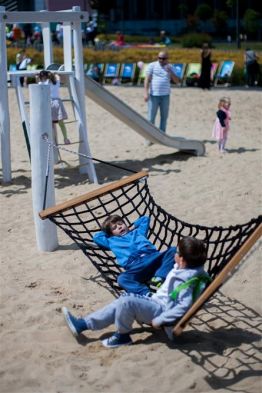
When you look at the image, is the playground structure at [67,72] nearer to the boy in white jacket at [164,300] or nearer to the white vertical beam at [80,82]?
the white vertical beam at [80,82]

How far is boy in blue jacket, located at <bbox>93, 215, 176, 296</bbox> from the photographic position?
200 inches

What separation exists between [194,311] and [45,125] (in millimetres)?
3070

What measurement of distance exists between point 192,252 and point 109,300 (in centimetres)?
115

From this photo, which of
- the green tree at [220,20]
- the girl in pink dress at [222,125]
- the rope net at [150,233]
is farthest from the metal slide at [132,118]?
the green tree at [220,20]

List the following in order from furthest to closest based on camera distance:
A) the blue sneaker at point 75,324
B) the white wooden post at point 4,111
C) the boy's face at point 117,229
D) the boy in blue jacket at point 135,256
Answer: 1. the white wooden post at point 4,111
2. the boy's face at point 117,229
3. the boy in blue jacket at point 135,256
4. the blue sneaker at point 75,324

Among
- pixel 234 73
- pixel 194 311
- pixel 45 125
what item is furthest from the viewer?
pixel 234 73

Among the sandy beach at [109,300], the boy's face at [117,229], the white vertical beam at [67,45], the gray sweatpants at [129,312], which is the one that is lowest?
the sandy beach at [109,300]

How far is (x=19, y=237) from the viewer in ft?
23.6

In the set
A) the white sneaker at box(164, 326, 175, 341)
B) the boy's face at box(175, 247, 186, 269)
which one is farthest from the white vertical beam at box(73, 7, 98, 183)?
the white sneaker at box(164, 326, 175, 341)

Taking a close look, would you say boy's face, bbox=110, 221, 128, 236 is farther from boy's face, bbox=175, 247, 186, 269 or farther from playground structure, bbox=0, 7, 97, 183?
playground structure, bbox=0, 7, 97, 183

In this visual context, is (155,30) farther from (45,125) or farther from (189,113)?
(45,125)

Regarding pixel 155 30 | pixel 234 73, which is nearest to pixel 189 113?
pixel 234 73

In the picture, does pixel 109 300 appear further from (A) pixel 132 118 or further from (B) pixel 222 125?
(B) pixel 222 125

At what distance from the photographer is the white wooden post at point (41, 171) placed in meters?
6.65
